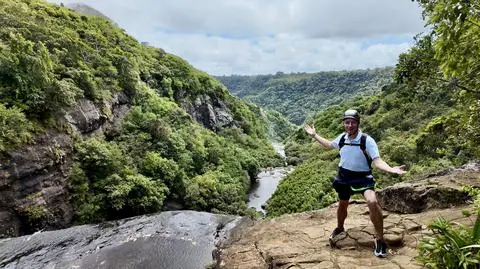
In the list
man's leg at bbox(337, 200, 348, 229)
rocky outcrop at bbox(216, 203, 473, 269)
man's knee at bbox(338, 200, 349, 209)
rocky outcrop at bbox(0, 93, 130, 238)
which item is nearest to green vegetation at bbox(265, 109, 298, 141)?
rocky outcrop at bbox(0, 93, 130, 238)

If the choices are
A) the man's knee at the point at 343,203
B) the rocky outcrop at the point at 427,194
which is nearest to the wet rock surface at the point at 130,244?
the rocky outcrop at the point at 427,194

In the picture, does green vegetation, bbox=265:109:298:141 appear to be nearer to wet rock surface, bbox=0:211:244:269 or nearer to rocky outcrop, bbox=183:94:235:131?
rocky outcrop, bbox=183:94:235:131

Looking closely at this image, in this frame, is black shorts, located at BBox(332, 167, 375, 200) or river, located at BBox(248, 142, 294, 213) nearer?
black shorts, located at BBox(332, 167, 375, 200)

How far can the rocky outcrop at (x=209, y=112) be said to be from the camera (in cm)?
8038

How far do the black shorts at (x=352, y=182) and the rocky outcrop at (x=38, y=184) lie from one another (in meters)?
26.6

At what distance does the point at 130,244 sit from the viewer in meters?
20.3

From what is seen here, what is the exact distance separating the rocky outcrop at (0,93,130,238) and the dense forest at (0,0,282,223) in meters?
0.50

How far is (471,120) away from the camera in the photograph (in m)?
9.88

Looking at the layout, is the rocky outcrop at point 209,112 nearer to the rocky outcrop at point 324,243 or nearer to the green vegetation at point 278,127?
the green vegetation at point 278,127

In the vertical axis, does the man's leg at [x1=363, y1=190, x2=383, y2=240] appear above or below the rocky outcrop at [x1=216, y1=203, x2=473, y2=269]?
above

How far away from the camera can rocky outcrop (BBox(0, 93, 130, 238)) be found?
94.3 feet

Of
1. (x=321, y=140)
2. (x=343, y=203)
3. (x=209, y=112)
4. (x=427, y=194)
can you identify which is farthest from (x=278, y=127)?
(x=343, y=203)

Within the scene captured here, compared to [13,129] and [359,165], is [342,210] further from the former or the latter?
[13,129]

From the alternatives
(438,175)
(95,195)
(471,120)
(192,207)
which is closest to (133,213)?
(95,195)
